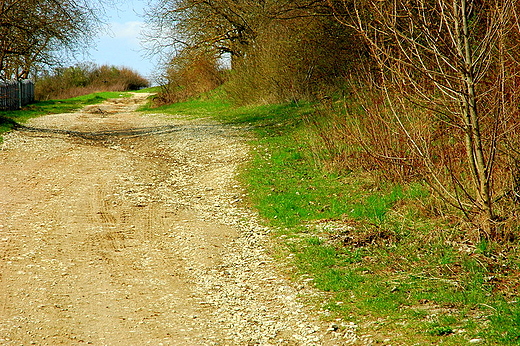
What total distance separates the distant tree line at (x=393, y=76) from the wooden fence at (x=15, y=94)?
27.9 feet

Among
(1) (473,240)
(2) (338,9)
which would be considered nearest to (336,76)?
(2) (338,9)

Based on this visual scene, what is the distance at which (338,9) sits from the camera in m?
17.2

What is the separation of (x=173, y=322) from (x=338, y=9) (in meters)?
13.9

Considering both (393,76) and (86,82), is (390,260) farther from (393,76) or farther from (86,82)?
(86,82)

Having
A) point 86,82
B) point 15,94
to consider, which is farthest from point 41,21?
point 86,82

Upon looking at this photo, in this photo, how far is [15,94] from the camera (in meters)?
30.8

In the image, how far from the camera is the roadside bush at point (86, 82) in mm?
51188

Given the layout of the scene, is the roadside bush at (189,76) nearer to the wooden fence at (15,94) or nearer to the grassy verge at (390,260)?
the wooden fence at (15,94)

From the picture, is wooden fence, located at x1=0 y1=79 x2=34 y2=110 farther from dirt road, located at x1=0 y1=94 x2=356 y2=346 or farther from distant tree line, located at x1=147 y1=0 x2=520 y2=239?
dirt road, located at x1=0 y1=94 x2=356 y2=346

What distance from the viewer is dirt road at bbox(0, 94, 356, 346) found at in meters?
5.32

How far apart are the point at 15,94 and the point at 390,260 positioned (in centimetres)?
2905

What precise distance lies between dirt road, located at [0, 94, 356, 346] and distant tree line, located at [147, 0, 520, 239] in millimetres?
2711

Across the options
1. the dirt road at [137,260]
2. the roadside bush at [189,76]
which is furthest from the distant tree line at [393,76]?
the dirt road at [137,260]

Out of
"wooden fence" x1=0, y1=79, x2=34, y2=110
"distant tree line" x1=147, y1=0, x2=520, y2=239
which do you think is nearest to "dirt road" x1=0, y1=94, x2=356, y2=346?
"distant tree line" x1=147, y1=0, x2=520, y2=239
